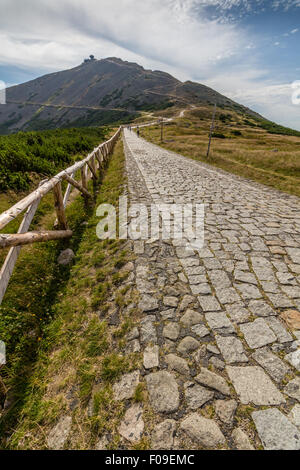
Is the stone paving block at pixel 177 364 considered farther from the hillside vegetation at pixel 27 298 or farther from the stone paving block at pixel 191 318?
the hillside vegetation at pixel 27 298

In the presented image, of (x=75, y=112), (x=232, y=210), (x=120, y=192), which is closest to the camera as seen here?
(x=232, y=210)

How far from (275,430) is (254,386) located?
0.39 metres

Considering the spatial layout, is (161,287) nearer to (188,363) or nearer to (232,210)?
(188,363)

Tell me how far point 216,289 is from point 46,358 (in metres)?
2.84

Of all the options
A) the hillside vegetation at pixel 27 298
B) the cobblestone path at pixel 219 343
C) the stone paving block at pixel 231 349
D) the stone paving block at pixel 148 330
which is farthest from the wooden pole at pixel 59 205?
the stone paving block at pixel 231 349

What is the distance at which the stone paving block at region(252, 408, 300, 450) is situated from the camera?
6.21 ft

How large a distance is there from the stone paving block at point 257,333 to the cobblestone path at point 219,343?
0.01 metres

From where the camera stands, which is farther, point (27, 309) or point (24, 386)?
point (27, 309)

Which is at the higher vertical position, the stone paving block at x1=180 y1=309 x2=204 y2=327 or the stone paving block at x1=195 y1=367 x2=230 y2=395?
the stone paving block at x1=180 y1=309 x2=204 y2=327

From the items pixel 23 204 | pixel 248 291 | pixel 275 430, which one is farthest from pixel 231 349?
pixel 23 204

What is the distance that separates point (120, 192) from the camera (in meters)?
8.63

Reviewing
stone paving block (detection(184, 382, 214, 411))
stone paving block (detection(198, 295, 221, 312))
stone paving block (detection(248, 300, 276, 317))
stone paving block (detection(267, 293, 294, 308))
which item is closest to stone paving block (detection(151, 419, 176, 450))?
stone paving block (detection(184, 382, 214, 411))

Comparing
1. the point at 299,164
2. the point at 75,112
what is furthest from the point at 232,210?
the point at 75,112

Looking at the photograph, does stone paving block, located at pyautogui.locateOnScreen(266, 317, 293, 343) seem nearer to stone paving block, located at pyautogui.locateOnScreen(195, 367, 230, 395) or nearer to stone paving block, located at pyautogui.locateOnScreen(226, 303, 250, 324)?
stone paving block, located at pyautogui.locateOnScreen(226, 303, 250, 324)
